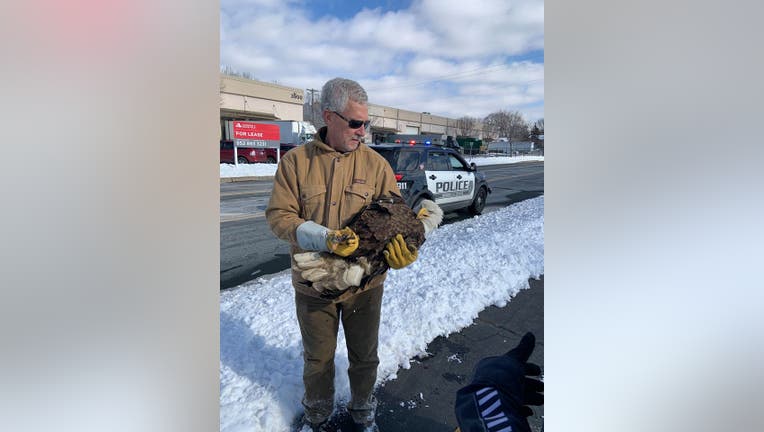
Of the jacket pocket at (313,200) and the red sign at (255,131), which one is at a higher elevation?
the red sign at (255,131)

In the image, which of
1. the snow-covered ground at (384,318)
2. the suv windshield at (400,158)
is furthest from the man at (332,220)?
the suv windshield at (400,158)

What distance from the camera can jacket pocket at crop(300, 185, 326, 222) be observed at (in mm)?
1410

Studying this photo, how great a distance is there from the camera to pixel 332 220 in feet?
4.64

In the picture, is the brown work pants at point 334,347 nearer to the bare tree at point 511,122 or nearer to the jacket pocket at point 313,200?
the jacket pocket at point 313,200

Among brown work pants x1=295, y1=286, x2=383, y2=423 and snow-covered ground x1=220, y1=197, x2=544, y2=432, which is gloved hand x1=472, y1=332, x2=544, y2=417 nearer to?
brown work pants x1=295, y1=286, x2=383, y2=423

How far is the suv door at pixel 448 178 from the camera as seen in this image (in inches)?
253

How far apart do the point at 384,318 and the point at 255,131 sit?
14.5 meters

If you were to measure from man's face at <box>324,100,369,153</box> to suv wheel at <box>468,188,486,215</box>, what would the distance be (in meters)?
6.74

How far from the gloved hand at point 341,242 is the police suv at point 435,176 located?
3.88 metres

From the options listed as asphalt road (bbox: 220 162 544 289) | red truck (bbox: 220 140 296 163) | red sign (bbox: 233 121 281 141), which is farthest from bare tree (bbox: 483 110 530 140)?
red truck (bbox: 220 140 296 163)

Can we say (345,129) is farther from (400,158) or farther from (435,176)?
(435,176)
